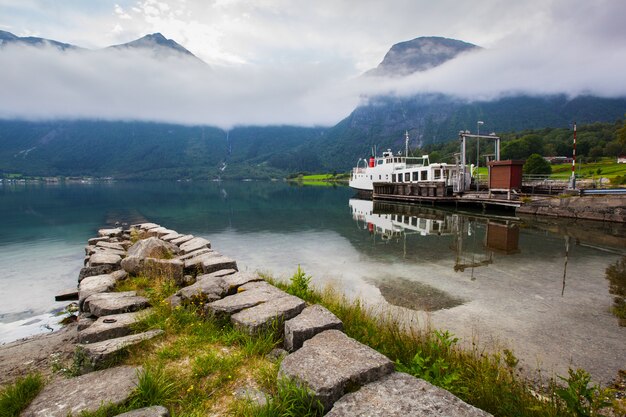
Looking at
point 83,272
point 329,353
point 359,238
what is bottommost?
point 359,238

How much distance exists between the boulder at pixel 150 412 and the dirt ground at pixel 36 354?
2356 mm

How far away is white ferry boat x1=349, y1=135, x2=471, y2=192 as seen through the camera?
1678 inches

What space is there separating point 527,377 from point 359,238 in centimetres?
1530

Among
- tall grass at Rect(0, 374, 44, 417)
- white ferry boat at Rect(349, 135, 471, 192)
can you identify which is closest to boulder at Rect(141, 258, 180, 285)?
tall grass at Rect(0, 374, 44, 417)

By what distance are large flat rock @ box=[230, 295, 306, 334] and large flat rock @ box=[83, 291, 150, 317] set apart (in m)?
2.15

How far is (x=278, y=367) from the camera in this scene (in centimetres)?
394

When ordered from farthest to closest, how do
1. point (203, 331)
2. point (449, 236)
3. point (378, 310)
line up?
point (449, 236) < point (378, 310) < point (203, 331)

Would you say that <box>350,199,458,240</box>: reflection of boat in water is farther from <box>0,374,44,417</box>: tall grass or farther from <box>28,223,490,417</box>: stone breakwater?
<box>0,374,44,417</box>: tall grass

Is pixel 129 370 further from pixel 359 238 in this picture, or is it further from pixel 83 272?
pixel 359 238

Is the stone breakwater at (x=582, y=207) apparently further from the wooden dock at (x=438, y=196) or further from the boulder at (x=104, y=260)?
the boulder at (x=104, y=260)

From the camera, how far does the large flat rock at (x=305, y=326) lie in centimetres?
441

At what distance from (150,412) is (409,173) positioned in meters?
51.5

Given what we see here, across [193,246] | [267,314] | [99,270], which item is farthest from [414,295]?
[99,270]

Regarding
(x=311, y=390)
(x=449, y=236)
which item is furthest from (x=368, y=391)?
(x=449, y=236)
